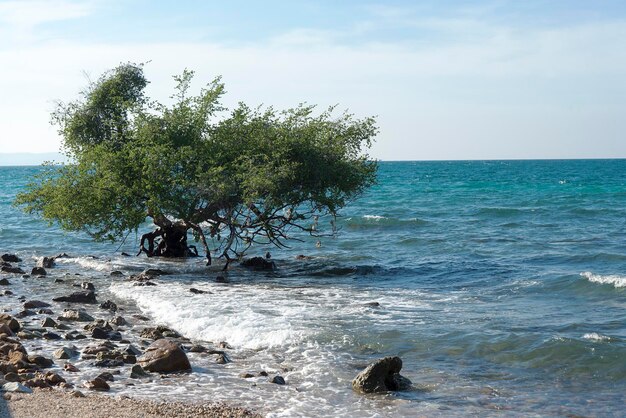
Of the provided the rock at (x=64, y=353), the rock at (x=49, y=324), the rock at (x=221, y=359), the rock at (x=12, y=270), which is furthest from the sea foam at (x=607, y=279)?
the rock at (x=12, y=270)

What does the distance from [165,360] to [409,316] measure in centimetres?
780

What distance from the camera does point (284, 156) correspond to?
28.6 meters

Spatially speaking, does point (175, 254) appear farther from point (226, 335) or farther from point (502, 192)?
point (502, 192)

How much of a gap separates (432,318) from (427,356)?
3.52 meters

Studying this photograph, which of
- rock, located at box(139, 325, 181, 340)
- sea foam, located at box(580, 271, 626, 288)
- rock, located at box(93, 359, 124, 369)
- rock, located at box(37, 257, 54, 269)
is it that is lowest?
rock, located at box(37, 257, 54, 269)

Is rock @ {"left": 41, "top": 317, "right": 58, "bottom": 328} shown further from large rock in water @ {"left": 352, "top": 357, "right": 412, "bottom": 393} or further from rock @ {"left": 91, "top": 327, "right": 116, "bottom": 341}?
large rock in water @ {"left": 352, "top": 357, "right": 412, "bottom": 393}

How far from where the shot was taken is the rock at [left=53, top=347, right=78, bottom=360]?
51.8ft

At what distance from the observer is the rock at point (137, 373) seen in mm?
14555

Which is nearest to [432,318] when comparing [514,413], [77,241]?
[514,413]

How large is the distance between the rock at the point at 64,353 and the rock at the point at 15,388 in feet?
9.47

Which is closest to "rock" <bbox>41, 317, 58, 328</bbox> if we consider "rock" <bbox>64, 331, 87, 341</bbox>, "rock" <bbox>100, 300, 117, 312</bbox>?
"rock" <bbox>64, 331, 87, 341</bbox>

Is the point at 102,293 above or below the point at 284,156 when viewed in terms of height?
below

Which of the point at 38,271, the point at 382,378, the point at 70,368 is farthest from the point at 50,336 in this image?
the point at 38,271

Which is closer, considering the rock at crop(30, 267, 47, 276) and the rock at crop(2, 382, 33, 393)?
the rock at crop(2, 382, 33, 393)
